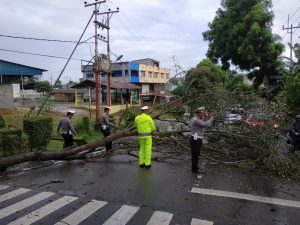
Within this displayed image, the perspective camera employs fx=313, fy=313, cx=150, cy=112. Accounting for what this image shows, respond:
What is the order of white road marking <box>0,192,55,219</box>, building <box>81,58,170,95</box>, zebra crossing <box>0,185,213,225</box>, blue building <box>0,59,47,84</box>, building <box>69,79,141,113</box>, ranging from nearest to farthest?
zebra crossing <box>0,185,213,225</box>, white road marking <box>0,192,55,219</box>, blue building <box>0,59,47,84</box>, building <box>69,79,141,113</box>, building <box>81,58,170,95</box>

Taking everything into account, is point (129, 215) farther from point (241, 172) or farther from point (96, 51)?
point (96, 51)

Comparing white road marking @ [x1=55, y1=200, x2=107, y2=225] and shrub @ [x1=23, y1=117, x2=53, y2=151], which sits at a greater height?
shrub @ [x1=23, y1=117, x2=53, y2=151]

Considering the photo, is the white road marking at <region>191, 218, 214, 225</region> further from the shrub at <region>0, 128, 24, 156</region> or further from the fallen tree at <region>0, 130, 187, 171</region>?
the shrub at <region>0, 128, 24, 156</region>

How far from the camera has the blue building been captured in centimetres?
2539

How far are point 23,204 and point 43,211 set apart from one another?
649 millimetres

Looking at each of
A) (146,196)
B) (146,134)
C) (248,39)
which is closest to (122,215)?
(146,196)

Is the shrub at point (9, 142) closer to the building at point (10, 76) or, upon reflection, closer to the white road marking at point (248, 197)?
the white road marking at point (248, 197)

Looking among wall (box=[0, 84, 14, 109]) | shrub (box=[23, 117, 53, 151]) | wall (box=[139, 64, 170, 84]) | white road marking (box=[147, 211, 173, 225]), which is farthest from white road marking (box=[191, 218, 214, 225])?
wall (box=[139, 64, 170, 84])

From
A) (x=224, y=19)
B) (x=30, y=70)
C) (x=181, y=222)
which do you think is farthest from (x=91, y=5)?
(x=181, y=222)

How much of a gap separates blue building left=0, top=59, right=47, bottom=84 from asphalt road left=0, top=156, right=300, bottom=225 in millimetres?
19426

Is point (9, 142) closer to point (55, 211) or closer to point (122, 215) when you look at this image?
point (55, 211)

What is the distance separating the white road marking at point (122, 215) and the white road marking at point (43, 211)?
114 cm

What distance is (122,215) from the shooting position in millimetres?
5379

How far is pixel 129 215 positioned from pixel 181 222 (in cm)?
91
